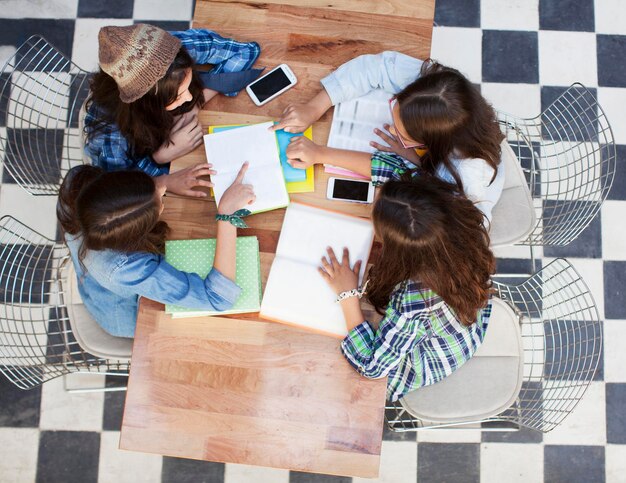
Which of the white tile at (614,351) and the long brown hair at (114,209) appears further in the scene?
the white tile at (614,351)

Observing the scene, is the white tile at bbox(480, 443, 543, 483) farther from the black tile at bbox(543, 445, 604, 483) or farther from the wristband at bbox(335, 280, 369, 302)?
the wristband at bbox(335, 280, 369, 302)

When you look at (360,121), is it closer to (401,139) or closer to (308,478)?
(401,139)

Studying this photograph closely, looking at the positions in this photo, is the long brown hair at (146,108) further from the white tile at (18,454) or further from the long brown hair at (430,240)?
the white tile at (18,454)

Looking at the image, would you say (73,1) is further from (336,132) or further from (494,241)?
(494,241)

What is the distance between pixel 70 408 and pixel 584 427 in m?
2.03

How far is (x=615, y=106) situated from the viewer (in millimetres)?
2455

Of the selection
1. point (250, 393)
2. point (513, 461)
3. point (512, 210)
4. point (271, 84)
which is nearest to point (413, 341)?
point (250, 393)

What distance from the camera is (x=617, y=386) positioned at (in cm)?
228

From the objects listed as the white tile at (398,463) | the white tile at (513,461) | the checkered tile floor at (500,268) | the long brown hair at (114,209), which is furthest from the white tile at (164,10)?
the white tile at (513,461)

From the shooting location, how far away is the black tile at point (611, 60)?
2473mm

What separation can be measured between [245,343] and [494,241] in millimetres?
881

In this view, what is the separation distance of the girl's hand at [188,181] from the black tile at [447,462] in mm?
1376

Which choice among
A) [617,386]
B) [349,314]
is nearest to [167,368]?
[349,314]

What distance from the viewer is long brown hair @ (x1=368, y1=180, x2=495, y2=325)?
4.39ft
